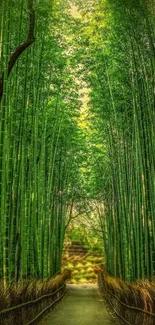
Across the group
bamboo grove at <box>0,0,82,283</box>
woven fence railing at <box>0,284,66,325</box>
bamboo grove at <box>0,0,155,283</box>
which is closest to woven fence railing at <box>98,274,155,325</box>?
bamboo grove at <box>0,0,155,283</box>

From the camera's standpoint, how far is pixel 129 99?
7695 mm

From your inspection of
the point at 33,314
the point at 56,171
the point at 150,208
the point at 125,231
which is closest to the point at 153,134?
the point at 150,208

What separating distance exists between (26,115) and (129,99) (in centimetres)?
192

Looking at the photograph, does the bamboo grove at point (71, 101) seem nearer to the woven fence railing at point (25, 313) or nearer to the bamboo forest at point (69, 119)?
the bamboo forest at point (69, 119)

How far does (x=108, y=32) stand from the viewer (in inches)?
310

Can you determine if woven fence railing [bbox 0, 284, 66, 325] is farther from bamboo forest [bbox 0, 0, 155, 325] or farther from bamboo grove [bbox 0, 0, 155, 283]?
bamboo grove [bbox 0, 0, 155, 283]

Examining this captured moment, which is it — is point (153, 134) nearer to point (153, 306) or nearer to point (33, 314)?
point (153, 306)

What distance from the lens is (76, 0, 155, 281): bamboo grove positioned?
637 cm

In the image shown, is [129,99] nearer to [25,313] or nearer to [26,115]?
[26,115]

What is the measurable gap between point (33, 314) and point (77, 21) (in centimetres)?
548

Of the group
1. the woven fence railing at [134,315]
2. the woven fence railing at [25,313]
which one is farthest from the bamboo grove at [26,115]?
the woven fence railing at [134,315]

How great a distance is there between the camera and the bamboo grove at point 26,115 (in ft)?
17.9

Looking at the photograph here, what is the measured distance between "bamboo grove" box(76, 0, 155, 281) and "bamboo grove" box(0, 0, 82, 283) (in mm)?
789

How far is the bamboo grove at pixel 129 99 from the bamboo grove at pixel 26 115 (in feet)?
2.59
